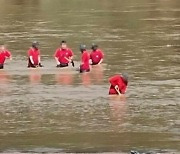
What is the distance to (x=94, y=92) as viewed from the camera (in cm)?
2748

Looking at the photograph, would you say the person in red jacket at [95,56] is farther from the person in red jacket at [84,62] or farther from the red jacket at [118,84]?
the red jacket at [118,84]

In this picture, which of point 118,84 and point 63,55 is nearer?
point 118,84

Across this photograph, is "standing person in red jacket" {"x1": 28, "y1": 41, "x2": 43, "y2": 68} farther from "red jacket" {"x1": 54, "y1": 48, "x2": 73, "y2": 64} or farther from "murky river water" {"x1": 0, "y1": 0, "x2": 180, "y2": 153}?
"red jacket" {"x1": 54, "y1": 48, "x2": 73, "y2": 64}

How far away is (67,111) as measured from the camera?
79.3 ft

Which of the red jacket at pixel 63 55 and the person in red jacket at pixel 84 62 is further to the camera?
the red jacket at pixel 63 55

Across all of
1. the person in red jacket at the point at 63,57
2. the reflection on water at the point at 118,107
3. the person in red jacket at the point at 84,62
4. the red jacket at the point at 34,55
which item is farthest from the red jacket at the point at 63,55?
the reflection on water at the point at 118,107

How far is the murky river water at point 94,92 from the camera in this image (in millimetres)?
20109

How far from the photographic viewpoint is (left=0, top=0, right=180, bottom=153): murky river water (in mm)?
20109

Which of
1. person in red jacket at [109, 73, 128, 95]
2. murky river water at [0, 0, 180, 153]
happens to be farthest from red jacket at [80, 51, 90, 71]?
person in red jacket at [109, 73, 128, 95]

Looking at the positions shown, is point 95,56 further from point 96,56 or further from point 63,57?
point 63,57

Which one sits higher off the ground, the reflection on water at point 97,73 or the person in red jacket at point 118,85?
the person in red jacket at point 118,85

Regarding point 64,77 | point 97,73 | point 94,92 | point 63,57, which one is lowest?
point 97,73

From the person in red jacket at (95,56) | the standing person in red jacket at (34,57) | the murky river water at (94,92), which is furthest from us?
the person in red jacket at (95,56)

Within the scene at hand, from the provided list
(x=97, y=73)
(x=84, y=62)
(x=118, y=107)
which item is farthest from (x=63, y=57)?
(x=118, y=107)
